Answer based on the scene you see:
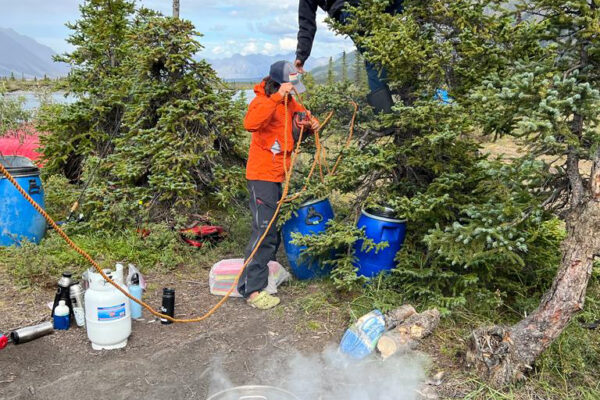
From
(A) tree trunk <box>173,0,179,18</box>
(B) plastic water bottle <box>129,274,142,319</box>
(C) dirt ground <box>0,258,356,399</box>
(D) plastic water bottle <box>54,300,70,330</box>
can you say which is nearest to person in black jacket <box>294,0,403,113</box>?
(C) dirt ground <box>0,258,356,399</box>

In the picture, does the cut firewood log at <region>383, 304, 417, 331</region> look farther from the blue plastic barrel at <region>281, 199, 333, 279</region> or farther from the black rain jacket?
the black rain jacket

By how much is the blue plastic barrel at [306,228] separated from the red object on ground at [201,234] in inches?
51.3

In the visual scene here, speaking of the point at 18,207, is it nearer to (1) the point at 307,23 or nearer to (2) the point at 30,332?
(2) the point at 30,332

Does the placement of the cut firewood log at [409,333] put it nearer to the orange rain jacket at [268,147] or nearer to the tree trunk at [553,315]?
the tree trunk at [553,315]

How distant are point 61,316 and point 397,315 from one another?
2730mm

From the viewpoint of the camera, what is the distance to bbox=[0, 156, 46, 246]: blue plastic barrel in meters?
5.38

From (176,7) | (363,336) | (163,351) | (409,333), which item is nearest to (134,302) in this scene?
(163,351)

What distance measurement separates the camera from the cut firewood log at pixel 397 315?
3.82m

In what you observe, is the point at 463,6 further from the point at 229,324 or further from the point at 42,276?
the point at 42,276

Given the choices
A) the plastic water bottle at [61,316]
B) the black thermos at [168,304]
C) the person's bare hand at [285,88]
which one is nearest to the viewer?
the plastic water bottle at [61,316]

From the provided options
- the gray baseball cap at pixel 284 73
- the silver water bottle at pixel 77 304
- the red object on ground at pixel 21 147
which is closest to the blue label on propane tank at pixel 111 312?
the silver water bottle at pixel 77 304

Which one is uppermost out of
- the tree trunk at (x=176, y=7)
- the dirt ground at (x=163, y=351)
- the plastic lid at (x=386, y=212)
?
the tree trunk at (x=176, y=7)

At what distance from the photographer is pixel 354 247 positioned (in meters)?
4.59

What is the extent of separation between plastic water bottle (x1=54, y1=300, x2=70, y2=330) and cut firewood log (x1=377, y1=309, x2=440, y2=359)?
2.52 m
